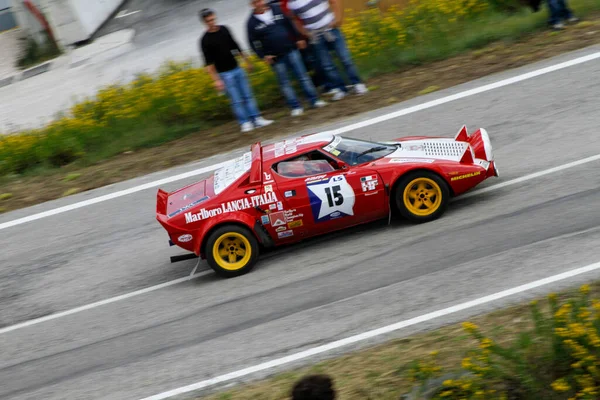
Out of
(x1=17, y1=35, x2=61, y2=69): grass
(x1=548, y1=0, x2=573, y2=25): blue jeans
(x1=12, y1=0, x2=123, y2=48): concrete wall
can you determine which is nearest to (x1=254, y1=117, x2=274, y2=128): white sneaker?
(x1=548, y1=0, x2=573, y2=25): blue jeans

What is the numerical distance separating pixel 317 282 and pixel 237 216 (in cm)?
131

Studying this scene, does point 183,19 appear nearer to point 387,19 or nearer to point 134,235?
point 387,19

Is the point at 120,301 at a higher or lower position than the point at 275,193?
lower

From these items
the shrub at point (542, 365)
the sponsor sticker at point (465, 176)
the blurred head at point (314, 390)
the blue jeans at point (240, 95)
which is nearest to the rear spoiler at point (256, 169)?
the sponsor sticker at point (465, 176)

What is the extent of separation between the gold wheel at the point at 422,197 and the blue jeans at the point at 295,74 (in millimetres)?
5152

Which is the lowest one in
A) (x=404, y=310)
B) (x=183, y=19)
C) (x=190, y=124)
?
(x=404, y=310)

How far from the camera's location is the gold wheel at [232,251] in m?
10.0

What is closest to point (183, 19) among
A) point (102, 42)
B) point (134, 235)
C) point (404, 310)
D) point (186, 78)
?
point (102, 42)

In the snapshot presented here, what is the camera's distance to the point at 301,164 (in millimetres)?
10070

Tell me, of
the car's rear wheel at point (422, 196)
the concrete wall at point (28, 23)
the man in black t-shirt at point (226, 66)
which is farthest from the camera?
the concrete wall at point (28, 23)

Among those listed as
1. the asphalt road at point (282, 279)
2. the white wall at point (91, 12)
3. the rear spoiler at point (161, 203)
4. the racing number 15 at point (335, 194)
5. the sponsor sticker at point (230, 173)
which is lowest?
the asphalt road at point (282, 279)

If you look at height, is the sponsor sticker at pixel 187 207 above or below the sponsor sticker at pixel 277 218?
above

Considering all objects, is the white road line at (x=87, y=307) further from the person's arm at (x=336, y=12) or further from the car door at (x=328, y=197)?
the person's arm at (x=336, y=12)

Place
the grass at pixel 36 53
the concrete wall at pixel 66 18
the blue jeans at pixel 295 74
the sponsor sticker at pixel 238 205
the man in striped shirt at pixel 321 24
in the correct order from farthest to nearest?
the grass at pixel 36 53, the concrete wall at pixel 66 18, the blue jeans at pixel 295 74, the man in striped shirt at pixel 321 24, the sponsor sticker at pixel 238 205
